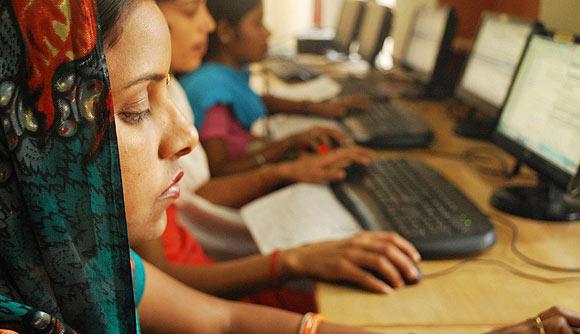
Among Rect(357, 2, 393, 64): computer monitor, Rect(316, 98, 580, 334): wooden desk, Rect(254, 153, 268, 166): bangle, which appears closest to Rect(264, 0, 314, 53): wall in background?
Rect(357, 2, 393, 64): computer monitor

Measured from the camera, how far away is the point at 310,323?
0.85m

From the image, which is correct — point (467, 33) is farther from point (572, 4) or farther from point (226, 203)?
point (226, 203)

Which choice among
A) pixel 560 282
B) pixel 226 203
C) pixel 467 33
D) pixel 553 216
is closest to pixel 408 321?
pixel 560 282

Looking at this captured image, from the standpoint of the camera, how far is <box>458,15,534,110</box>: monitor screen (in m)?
1.49

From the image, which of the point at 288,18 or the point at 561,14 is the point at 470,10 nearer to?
the point at 561,14

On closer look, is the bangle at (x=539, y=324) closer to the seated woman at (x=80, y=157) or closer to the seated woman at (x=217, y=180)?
Answer: the seated woman at (x=80, y=157)

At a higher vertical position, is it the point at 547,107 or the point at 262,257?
the point at 547,107

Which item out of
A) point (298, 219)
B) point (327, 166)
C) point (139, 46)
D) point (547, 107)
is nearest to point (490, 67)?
point (547, 107)

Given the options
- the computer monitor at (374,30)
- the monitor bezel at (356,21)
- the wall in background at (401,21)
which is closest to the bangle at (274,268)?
the computer monitor at (374,30)

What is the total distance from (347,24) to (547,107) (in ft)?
8.20

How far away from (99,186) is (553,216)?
0.91 m

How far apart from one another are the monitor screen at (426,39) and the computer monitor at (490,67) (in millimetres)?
414

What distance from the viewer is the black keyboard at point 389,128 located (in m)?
1.63

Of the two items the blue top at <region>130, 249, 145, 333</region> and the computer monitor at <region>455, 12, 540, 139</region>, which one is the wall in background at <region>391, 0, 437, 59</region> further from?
the blue top at <region>130, 249, 145, 333</region>
